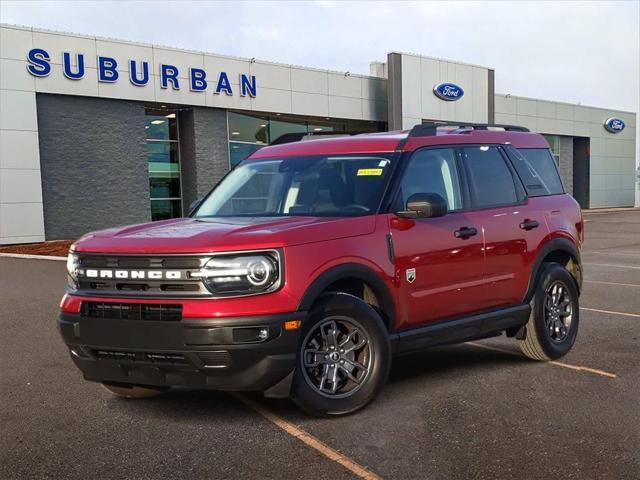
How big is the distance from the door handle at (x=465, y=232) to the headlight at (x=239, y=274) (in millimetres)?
1753

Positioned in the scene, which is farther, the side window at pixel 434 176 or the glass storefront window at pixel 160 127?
the glass storefront window at pixel 160 127

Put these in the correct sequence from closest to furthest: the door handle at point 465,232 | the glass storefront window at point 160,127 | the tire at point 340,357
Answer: the tire at point 340,357 → the door handle at point 465,232 → the glass storefront window at point 160,127

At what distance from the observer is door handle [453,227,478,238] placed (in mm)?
5345

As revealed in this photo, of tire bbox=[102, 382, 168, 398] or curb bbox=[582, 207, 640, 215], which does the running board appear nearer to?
tire bbox=[102, 382, 168, 398]

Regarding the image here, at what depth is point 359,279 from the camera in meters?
4.79

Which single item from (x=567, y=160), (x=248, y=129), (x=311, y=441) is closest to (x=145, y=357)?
(x=311, y=441)

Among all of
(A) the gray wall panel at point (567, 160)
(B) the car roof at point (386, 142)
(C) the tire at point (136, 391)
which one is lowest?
(C) the tire at point (136, 391)

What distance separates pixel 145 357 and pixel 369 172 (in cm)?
214

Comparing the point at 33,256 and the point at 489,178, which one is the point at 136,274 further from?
the point at 33,256

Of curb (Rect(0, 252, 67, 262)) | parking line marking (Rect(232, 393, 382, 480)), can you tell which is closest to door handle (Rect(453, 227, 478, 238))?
parking line marking (Rect(232, 393, 382, 480))

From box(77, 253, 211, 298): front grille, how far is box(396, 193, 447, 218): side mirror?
5.11 feet


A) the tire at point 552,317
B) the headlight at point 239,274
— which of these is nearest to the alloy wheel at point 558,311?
the tire at point 552,317

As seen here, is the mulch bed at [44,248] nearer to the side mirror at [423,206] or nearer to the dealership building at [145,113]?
the dealership building at [145,113]

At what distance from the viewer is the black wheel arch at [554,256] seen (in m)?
6.07
